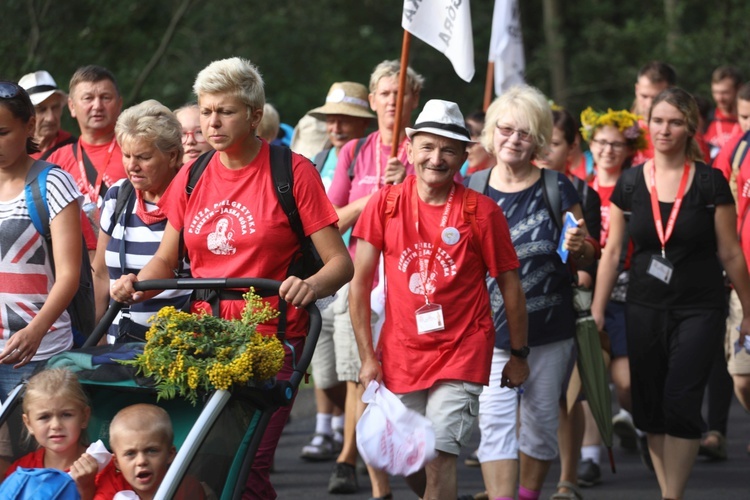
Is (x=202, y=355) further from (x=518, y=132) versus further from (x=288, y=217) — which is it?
(x=518, y=132)

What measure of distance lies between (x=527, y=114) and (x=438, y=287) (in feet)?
4.29

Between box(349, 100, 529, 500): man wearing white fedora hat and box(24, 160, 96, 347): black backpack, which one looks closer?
box(24, 160, 96, 347): black backpack

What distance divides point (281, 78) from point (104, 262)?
15.5 m

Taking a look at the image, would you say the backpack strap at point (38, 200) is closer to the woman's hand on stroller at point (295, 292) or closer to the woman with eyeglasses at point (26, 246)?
the woman with eyeglasses at point (26, 246)

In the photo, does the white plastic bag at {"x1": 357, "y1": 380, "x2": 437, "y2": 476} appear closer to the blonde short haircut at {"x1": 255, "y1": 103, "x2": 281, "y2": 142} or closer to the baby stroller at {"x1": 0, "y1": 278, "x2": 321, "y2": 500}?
the baby stroller at {"x1": 0, "y1": 278, "x2": 321, "y2": 500}

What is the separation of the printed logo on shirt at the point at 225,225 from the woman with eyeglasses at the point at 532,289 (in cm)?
200

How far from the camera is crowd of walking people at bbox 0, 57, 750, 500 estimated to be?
5445mm

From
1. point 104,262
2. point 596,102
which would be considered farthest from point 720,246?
point 596,102

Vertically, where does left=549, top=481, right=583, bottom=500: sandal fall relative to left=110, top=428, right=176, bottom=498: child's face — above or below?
below

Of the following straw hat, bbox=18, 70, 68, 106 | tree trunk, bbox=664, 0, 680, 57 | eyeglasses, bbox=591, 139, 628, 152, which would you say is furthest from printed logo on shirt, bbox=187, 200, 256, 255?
tree trunk, bbox=664, 0, 680, 57

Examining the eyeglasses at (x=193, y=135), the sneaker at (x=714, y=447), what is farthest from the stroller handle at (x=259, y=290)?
the sneaker at (x=714, y=447)

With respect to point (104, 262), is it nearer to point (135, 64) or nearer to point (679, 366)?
point (679, 366)

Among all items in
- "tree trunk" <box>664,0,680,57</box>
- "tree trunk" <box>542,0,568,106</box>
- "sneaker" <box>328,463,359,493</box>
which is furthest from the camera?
"tree trunk" <box>542,0,568,106</box>

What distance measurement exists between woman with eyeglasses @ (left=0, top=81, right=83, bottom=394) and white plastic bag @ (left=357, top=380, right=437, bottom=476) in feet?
4.65
